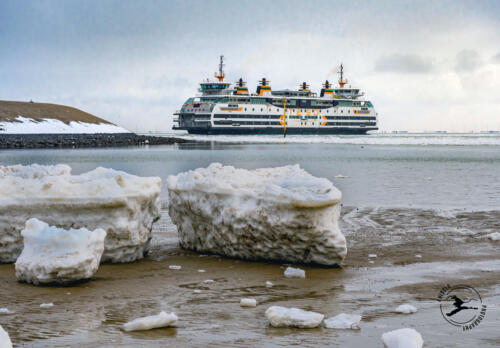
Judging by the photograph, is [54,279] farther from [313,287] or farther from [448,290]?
[448,290]

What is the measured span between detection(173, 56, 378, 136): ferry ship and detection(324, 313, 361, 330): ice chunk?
86.7 metres

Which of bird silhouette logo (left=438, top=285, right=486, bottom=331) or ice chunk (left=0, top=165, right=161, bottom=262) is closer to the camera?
bird silhouette logo (left=438, top=285, right=486, bottom=331)

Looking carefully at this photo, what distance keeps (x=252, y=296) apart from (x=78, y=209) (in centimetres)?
240

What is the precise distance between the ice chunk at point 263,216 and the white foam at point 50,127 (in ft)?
231

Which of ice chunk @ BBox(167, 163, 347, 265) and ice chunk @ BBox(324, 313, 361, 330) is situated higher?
ice chunk @ BBox(167, 163, 347, 265)

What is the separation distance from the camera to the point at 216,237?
693cm

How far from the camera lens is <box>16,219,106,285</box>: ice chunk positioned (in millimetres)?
5449

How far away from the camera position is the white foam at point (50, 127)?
74.0m

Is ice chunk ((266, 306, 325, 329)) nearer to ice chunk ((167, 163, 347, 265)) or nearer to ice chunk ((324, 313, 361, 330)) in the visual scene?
ice chunk ((324, 313, 361, 330))

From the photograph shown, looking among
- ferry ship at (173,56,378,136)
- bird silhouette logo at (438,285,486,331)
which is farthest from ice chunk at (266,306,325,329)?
ferry ship at (173,56,378,136)

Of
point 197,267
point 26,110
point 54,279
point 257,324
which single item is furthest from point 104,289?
point 26,110

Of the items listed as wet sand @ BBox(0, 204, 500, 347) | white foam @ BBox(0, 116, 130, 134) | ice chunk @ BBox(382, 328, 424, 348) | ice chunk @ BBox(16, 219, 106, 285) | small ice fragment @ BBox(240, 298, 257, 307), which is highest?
white foam @ BBox(0, 116, 130, 134)

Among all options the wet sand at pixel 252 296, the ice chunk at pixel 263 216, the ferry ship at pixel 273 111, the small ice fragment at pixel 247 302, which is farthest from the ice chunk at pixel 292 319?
the ferry ship at pixel 273 111

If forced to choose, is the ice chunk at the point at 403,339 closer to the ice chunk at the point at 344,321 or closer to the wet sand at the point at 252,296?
the wet sand at the point at 252,296
